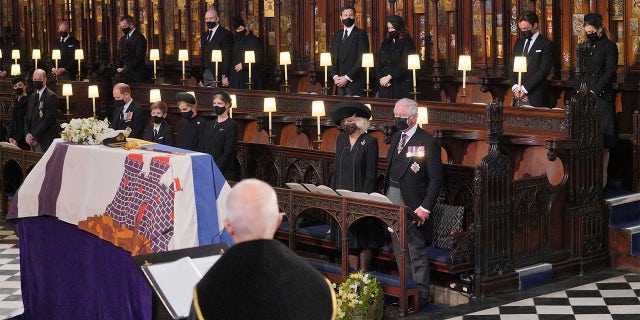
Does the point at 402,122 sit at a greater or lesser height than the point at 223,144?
greater

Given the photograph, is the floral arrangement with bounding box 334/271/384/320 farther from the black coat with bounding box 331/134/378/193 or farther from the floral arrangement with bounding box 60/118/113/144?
the floral arrangement with bounding box 60/118/113/144

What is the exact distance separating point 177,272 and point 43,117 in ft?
30.3

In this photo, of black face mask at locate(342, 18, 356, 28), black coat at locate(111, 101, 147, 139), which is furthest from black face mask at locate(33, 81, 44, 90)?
black face mask at locate(342, 18, 356, 28)

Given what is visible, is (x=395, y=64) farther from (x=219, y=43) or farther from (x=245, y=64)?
→ (x=219, y=43)

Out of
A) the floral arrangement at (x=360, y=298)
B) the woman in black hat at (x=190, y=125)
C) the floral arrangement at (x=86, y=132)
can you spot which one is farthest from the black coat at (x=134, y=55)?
the floral arrangement at (x=360, y=298)

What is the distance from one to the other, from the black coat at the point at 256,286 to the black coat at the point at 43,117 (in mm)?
10521

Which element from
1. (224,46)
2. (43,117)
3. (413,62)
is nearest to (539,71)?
Answer: (413,62)

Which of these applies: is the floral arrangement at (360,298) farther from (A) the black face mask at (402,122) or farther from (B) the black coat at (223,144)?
(B) the black coat at (223,144)

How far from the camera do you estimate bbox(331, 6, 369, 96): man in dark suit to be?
1444 cm

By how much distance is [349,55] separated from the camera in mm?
14547

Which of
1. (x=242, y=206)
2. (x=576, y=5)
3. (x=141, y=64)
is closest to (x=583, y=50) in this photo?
(x=576, y=5)

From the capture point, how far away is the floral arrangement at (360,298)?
350 inches

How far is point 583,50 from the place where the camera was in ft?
35.5

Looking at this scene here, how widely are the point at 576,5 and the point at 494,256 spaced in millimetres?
5112
